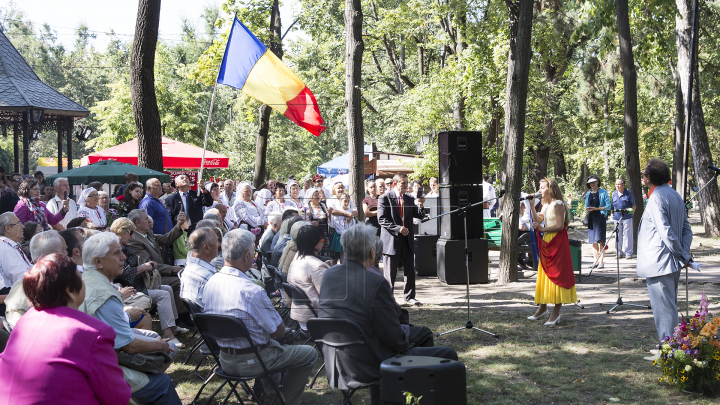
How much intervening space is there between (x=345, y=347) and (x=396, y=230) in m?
4.22

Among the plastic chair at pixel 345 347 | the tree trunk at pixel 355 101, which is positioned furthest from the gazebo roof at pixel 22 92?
the plastic chair at pixel 345 347

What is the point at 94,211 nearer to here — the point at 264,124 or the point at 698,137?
the point at 264,124

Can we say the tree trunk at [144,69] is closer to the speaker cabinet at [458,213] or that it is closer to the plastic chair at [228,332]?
the speaker cabinet at [458,213]

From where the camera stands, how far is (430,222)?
38.3 feet

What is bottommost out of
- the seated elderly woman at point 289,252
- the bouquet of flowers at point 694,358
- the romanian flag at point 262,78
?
the bouquet of flowers at point 694,358

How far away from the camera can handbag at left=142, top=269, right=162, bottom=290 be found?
581 centimetres

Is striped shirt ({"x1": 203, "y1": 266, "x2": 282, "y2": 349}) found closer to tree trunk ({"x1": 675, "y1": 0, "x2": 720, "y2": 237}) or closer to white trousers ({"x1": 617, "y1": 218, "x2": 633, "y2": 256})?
white trousers ({"x1": 617, "y1": 218, "x2": 633, "y2": 256})

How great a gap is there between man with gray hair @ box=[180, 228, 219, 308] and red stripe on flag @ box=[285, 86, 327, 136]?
5.02m

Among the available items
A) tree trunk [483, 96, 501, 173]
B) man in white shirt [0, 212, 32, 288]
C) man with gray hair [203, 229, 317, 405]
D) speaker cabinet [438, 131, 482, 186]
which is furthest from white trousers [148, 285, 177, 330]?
tree trunk [483, 96, 501, 173]

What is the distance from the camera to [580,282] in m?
10.5

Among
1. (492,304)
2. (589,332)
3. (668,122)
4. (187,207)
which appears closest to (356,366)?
(589,332)

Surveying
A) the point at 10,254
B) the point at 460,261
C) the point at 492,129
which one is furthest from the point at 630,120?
the point at 10,254

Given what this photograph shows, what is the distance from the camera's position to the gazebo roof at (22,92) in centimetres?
1617

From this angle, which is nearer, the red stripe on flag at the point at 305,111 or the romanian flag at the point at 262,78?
the romanian flag at the point at 262,78
